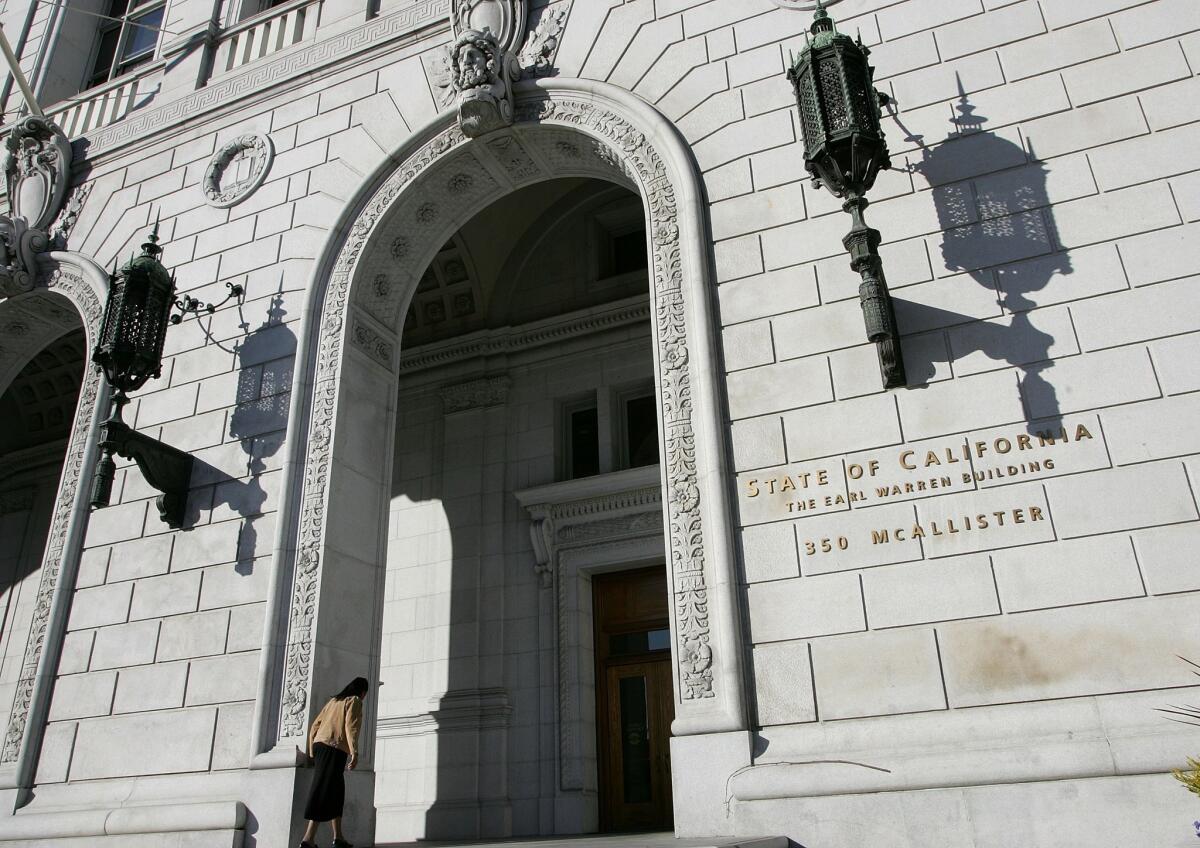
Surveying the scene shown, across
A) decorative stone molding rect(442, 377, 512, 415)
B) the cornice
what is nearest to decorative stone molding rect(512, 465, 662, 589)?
decorative stone molding rect(442, 377, 512, 415)

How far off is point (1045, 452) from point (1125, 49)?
13.4 feet

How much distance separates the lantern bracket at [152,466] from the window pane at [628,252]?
7.99m

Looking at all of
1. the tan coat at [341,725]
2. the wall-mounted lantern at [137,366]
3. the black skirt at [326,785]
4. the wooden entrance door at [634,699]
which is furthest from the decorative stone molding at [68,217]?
the black skirt at [326,785]

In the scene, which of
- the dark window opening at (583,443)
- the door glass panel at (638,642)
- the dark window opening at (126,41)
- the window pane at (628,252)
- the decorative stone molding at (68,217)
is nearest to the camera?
the door glass panel at (638,642)

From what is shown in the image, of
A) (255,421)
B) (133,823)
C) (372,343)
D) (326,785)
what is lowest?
(133,823)

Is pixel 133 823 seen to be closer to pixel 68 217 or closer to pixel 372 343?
pixel 372 343

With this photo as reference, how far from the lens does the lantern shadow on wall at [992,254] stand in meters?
8.01

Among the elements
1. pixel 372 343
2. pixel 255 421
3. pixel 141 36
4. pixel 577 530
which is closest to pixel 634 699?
pixel 577 530

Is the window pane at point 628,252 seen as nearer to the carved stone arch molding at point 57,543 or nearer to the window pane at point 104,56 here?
the carved stone arch molding at point 57,543

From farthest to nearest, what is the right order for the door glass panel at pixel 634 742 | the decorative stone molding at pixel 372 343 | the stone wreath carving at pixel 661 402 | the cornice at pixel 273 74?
1. the door glass panel at pixel 634 742
2. the cornice at pixel 273 74
3. the decorative stone molding at pixel 372 343
4. the stone wreath carving at pixel 661 402

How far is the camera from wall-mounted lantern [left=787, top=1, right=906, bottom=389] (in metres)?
8.19

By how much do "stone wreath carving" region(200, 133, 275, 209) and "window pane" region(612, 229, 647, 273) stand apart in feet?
19.6

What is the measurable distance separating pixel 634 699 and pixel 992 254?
7972mm

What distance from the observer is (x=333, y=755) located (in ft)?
27.9
